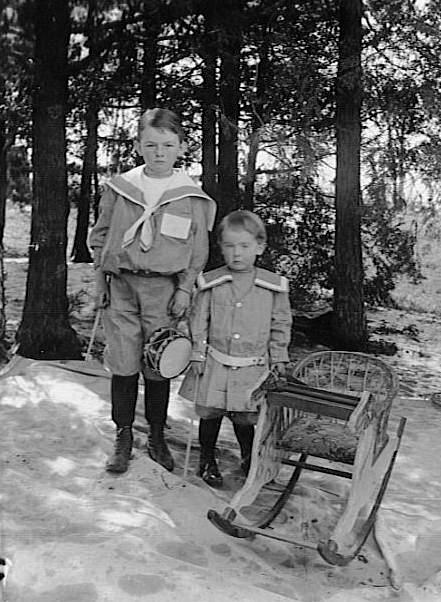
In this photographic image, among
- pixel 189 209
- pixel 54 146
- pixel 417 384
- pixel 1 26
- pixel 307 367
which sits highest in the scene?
pixel 1 26

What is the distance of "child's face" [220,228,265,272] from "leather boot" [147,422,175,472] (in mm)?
790

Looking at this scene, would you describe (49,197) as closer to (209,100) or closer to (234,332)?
(209,100)

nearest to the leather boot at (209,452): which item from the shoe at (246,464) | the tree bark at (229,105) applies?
the shoe at (246,464)

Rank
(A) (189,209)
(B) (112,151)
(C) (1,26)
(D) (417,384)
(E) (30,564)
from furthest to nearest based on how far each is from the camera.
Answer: (B) (112,151) < (D) (417,384) < (C) (1,26) < (A) (189,209) < (E) (30,564)

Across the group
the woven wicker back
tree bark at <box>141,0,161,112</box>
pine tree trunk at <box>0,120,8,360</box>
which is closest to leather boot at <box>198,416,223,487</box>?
the woven wicker back

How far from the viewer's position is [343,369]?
3502 mm

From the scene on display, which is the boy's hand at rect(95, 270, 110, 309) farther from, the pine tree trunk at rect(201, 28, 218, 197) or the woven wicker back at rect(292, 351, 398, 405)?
the pine tree trunk at rect(201, 28, 218, 197)

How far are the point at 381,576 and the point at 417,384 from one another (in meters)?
4.18

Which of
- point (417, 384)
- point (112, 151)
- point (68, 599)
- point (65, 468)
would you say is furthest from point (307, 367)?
point (112, 151)

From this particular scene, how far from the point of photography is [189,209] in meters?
3.00

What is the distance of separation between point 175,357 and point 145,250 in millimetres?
430

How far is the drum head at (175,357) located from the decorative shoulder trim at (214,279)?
23 cm

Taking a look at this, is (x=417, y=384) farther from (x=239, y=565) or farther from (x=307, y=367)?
(x=239, y=565)

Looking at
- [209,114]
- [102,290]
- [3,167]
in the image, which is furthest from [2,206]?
[102,290]
